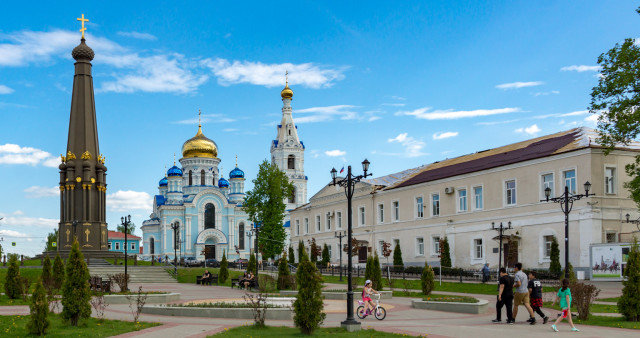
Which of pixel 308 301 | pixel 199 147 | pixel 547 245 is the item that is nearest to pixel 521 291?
pixel 308 301

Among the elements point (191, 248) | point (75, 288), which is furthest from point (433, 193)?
point (191, 248)

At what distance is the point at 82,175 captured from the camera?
48906 mm

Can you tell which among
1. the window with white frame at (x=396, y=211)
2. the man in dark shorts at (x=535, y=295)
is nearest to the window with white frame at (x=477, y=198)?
the window with white frame at (x=396, y=211)

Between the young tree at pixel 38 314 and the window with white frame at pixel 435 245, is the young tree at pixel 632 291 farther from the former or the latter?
the window with white frame at pixel 435 245

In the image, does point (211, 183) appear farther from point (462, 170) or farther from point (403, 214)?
point (462, 170)

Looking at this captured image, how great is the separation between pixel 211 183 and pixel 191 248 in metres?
10.6

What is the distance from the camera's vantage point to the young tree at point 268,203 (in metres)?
66.2

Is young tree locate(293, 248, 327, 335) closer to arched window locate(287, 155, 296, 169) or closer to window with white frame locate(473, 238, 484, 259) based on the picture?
window with white frame locate(473, 238, 484, 259)

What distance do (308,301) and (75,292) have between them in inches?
243

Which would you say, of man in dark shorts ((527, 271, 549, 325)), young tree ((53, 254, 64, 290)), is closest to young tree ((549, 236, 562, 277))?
man in dark shorts ((527, 271, 549, 325))

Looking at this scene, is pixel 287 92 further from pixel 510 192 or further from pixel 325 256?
pixel 510 192

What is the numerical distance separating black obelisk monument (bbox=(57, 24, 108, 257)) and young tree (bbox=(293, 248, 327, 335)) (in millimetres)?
36271

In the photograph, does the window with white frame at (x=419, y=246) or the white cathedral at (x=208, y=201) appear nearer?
the window with white frame at (x=419, y=246)

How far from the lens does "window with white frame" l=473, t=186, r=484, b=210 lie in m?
43.1
